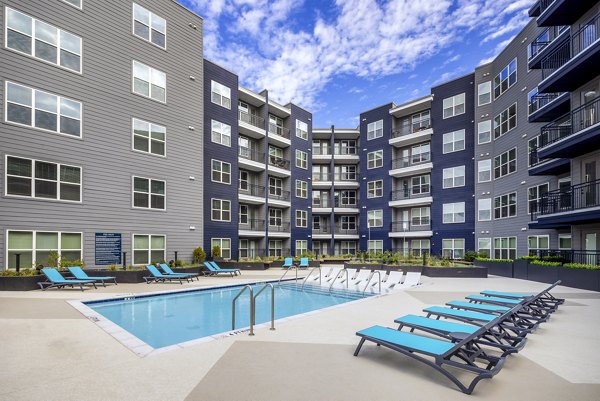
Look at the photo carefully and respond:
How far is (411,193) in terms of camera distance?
107ft

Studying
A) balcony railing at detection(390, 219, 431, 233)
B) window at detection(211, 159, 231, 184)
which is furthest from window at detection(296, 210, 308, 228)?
window at detection(211, 159, 231, 184)

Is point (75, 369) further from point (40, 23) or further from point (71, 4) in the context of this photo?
point (71, 4)

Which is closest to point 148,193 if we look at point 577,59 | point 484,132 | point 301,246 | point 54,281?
Answer: point 54,281

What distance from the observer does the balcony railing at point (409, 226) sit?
31.0 meters

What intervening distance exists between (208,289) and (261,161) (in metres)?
16.5

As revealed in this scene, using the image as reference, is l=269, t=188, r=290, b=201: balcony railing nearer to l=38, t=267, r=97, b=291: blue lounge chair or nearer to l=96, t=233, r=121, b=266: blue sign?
l=96, t=233, r=121, b=266: blue sign

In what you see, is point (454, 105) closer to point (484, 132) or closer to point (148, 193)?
point (484, 132)

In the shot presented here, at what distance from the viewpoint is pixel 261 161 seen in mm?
29500

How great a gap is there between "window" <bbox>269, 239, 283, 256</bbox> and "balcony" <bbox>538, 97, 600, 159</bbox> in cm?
2134

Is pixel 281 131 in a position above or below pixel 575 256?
above

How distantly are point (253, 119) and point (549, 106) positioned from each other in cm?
2116

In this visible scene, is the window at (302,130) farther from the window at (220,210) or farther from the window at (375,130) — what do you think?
the window at (220,210)

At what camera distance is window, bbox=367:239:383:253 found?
33375 mm

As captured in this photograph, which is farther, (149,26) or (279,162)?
(279,162)
